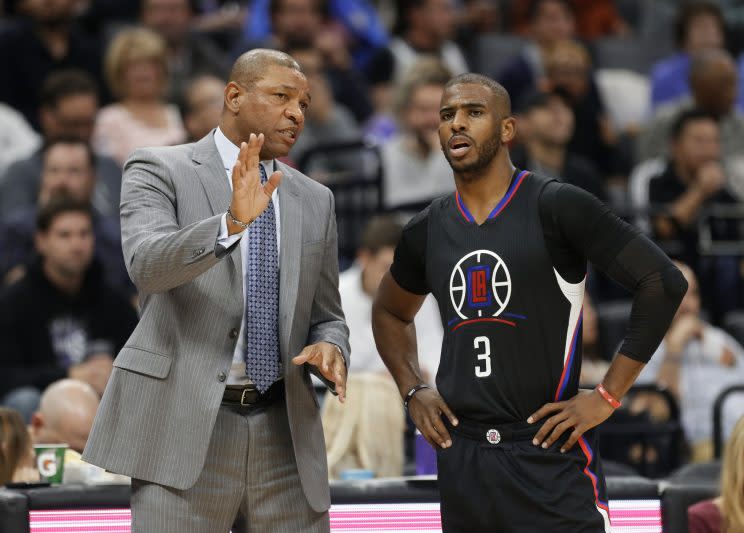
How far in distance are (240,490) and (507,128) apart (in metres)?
1.24

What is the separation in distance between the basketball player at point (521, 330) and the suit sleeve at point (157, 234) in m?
0.74

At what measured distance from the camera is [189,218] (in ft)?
12.1

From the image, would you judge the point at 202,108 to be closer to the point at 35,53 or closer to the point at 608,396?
the point at 35,53

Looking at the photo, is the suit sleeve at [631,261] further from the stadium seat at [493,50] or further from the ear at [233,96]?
the stadium seat at [493,50]

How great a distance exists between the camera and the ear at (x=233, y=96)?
148 inches

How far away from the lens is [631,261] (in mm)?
3625

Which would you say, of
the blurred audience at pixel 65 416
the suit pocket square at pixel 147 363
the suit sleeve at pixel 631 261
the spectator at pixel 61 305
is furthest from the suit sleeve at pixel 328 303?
the spectator at pixel 61 305

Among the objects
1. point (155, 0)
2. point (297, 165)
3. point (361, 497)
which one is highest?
point (155, 0)

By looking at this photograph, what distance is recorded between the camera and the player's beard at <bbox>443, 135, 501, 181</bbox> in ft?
12.2

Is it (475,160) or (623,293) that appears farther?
(623,293)

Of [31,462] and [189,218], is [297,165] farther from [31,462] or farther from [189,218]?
[189,218]

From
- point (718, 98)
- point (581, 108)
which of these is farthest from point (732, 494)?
point (581, 108)

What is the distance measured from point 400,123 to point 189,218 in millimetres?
5244

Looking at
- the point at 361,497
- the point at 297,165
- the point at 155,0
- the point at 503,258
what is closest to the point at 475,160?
the point at 503,258
